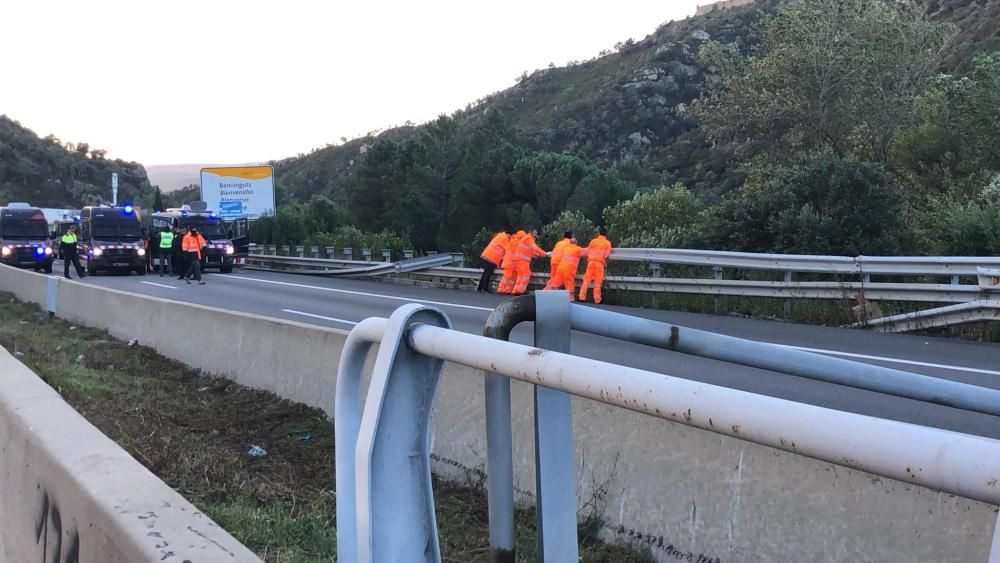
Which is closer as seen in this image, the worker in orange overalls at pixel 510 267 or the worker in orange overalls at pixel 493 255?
the worker in orange overalls at pixel 510 267

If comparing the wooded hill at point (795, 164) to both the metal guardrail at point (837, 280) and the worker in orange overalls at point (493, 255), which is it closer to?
the metal guardrail at point (837, 280)

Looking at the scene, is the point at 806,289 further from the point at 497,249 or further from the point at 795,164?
the point at 497,249

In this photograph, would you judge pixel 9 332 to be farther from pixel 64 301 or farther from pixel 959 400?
pixel 959 400

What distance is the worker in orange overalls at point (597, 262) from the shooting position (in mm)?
17312

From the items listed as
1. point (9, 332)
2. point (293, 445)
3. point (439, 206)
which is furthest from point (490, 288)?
point (439, 206)

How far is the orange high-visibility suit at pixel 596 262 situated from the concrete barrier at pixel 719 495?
439 inches

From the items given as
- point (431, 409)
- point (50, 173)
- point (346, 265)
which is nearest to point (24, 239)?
point (346, 265)

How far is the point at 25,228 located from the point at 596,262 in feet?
88.8

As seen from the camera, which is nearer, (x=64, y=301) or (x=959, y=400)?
(x=959, y=400)

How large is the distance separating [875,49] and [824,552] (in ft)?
90.7

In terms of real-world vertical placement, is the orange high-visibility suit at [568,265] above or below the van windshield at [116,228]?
below

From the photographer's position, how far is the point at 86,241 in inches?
1267

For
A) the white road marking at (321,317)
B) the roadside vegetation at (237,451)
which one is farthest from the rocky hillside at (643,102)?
the roadside vegetation at (237,451)

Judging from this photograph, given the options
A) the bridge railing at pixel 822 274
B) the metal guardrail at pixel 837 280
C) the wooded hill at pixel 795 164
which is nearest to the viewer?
the metal guardrail at pixel 837 280
